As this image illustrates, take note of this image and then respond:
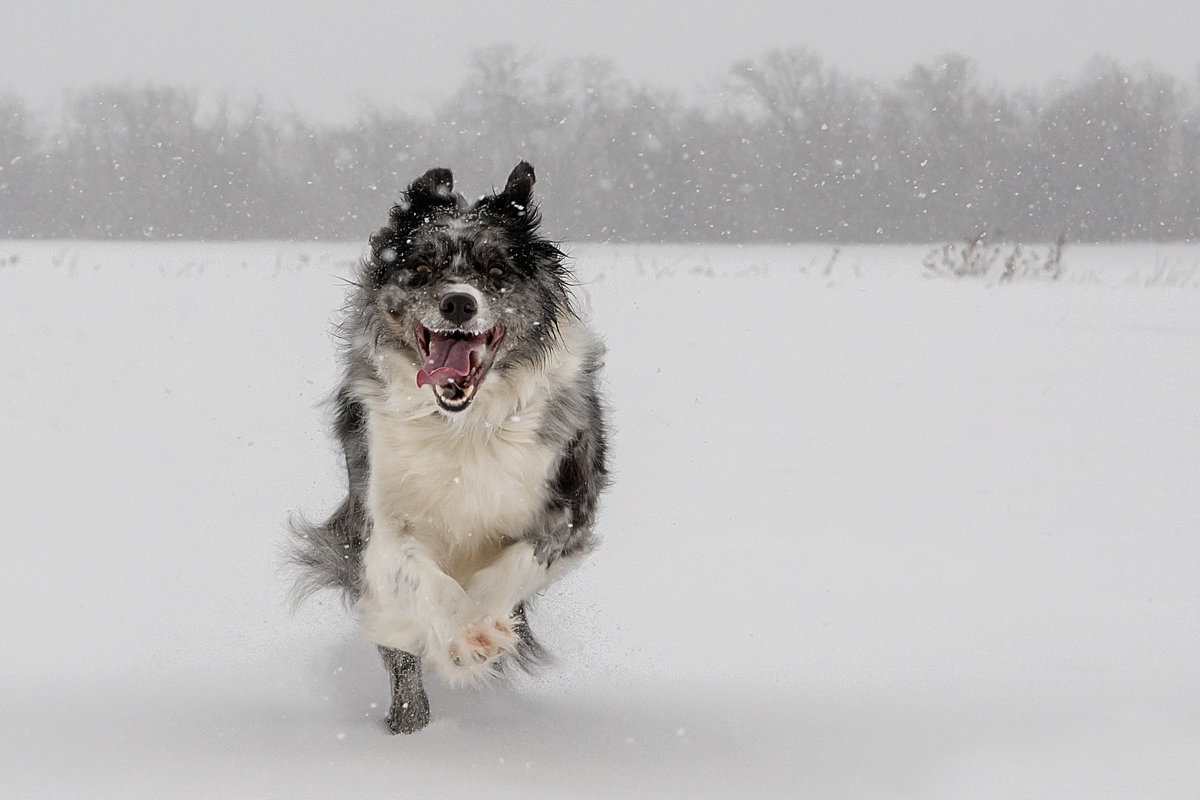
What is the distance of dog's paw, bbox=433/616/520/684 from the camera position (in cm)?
363

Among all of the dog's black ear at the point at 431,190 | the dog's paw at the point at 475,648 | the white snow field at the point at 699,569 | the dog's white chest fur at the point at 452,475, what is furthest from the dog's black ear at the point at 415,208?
the dog's paw at the point at 475,648

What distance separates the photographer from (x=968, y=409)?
25.9 feet

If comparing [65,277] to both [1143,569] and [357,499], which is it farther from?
[1143,569]

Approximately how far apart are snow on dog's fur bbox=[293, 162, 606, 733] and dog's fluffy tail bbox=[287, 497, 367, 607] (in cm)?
2

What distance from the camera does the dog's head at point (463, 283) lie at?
12.1 ft

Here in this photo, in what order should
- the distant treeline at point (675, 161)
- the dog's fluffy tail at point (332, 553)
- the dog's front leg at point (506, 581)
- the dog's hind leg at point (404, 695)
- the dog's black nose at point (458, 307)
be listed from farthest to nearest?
1. the distant treeline at point (675, 161)
2. the dog's fluffy tail at point (332, 553)
3. the dog's hind leg at point (404, 695)
4. the dog's front leg at point (506, 581)
5. the dog's black nose at point (458, 307)

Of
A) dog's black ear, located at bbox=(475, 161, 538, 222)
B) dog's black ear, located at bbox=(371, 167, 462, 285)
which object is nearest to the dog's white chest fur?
dog's black ear, located at bbox=(371, 167, 462, 285)

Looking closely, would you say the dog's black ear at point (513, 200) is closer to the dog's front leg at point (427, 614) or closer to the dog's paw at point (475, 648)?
the dog's front leg at point (427, 614)

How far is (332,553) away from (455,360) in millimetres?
1077

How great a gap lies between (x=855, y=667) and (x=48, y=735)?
3045 millimetres

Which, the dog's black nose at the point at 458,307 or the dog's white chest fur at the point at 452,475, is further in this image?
the dog's white chest fur at the point at 452,475

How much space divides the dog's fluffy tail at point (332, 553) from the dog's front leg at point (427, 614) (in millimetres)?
284

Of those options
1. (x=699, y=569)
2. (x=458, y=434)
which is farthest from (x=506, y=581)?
(x=699, y=569)

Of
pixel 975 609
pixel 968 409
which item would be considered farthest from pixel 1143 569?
pixel 968 409
